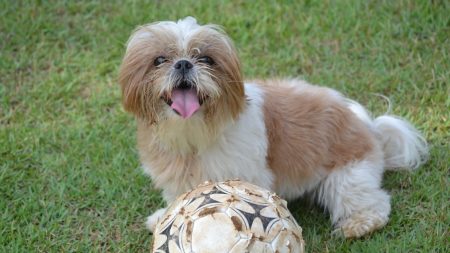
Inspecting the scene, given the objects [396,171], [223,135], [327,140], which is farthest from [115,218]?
[396,171]

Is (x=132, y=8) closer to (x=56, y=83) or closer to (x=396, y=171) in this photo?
(x=56, y=83)

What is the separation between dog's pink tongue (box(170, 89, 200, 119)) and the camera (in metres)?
3.65

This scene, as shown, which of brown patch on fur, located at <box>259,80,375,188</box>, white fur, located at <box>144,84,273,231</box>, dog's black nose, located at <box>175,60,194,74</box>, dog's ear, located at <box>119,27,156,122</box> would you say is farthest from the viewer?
brown patch on fur, located at <box>259,80,375,188</box>

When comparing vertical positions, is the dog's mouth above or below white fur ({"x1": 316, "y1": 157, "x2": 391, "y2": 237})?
above

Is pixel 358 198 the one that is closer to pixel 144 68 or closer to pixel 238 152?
pixel 238 152

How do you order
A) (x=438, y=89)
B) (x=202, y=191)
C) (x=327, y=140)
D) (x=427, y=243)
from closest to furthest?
(x=202, y=191), (x=427, y=243), (x=327, y=140), (x=438, y=89)

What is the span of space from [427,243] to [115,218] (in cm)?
190

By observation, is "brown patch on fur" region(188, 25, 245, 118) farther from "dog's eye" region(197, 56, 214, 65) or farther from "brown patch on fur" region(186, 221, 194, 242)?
"brown patch on fur" region(186, 221, 194, 242)

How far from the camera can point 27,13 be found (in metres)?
6.54

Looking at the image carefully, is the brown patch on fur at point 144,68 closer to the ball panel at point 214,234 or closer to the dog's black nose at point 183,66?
the dog's black nose at point 183,66

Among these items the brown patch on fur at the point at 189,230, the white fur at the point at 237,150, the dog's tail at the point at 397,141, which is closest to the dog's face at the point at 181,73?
the white fur at the point at 237,150

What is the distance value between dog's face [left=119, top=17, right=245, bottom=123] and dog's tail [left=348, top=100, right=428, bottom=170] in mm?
1171

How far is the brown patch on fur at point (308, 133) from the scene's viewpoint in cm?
415

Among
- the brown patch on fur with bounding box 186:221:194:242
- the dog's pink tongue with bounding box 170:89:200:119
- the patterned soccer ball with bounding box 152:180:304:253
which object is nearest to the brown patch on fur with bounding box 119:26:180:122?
the dog's pink tongue with bounding box 170:89:200:119
